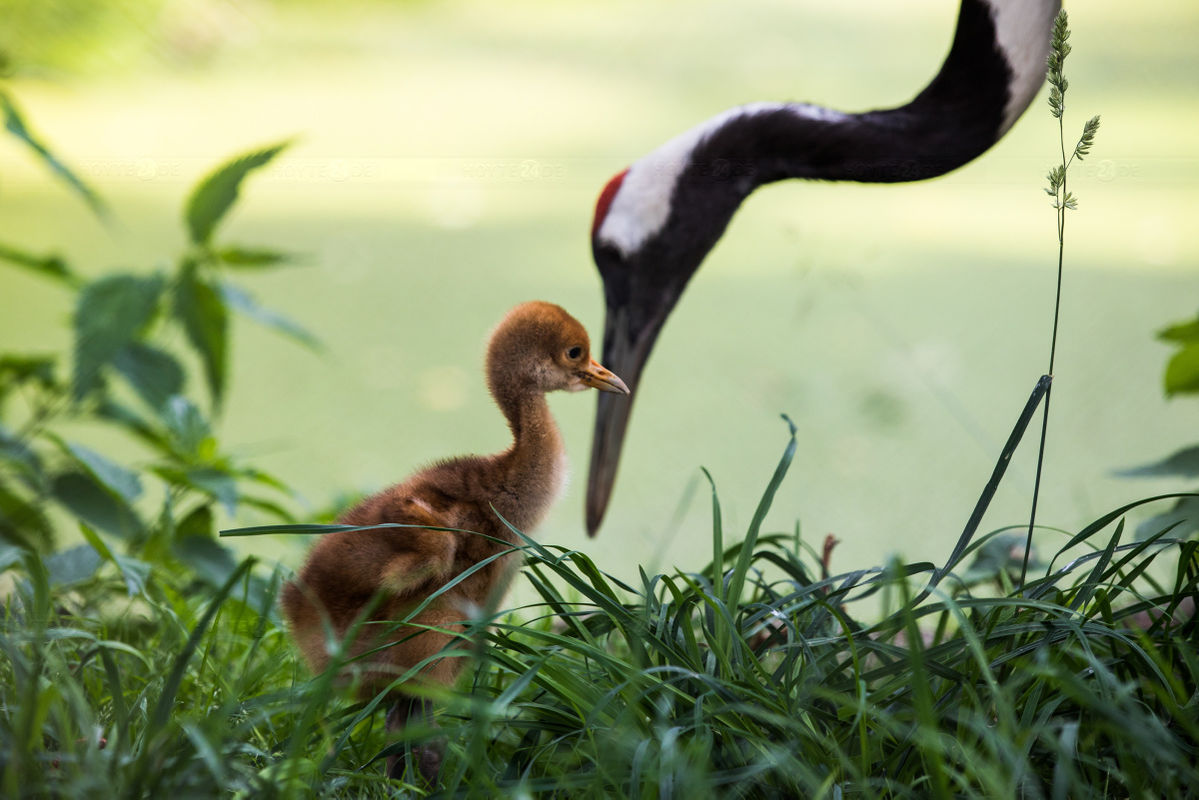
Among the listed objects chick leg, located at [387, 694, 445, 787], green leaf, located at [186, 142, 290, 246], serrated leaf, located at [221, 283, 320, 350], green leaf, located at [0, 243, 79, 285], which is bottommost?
chick leg, located at [387, 694, 445, 787]

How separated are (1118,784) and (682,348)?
4.61 ft

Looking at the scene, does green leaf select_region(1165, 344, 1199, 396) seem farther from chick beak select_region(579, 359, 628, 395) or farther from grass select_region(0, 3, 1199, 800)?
chick beak select_region(579, 359, 628, 395)

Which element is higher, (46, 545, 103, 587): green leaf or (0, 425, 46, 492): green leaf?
(0, 425, 46, 492): green leaf

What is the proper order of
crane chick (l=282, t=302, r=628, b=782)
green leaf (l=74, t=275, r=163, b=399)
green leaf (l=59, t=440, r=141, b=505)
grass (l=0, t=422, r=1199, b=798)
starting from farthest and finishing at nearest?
green leaf (l=74, t=275, r=163, b=399) < green leaf (l=59, t=440, r=141, b=505) < crane chick (l=282, t=302, r=628, b=782) < grass (l=0, t=422, r=1199, b=798)

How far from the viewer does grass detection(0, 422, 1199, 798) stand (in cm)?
79

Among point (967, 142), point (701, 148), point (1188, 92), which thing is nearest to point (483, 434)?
point (701, 148)

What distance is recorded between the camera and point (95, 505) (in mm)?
1603

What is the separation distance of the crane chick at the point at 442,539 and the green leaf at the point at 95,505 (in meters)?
0.66

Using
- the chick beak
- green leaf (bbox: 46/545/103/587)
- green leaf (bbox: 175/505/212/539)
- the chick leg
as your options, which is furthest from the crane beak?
green leaf (bbox: 46/545/103/587)

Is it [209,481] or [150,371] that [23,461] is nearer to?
[150,371]

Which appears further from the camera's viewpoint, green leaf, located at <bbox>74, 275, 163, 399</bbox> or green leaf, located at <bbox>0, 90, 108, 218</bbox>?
green leaf, located at <bbox>74, 275, 163, 399</bbox>

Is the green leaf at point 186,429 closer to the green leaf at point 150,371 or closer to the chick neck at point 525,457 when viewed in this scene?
the green leaf at point 150,371

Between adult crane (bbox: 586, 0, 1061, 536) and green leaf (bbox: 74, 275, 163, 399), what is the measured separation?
29.4 inches

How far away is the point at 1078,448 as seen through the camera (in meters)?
2.07
